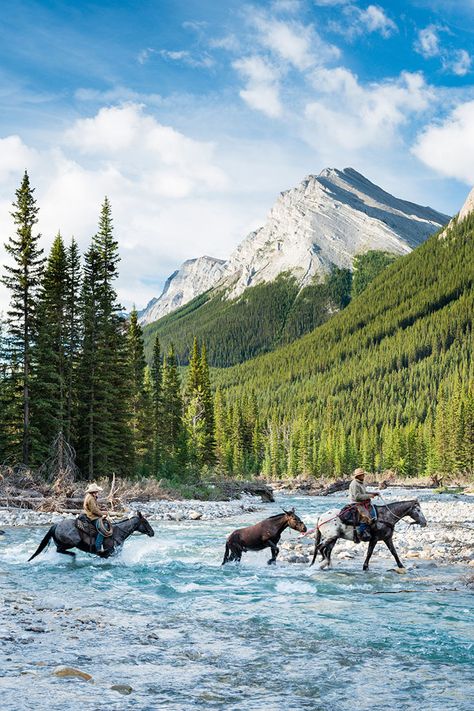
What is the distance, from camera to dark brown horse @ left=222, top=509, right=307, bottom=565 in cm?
1661

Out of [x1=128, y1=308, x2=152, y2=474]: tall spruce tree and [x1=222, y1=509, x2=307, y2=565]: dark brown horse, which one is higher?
[x1=128, y1=308, x2=152, y2=474]: tall spruce tree

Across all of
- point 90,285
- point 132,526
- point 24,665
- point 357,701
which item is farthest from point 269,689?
point 90,285

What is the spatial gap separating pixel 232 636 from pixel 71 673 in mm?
3096

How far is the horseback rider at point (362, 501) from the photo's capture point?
1633 centimetres

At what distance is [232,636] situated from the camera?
9609 millimetres

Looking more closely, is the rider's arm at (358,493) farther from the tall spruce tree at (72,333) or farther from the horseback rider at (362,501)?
the tall spruce tree at (72,333)

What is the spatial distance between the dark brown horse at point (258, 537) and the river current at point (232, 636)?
0.42 m

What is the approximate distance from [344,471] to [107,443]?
82235 mm

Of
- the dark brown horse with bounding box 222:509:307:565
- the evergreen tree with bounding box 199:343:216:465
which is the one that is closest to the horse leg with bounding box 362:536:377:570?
the dark brown horse with bounding box 222:509:307:565

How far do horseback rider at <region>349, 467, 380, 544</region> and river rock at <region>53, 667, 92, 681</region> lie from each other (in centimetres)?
1023

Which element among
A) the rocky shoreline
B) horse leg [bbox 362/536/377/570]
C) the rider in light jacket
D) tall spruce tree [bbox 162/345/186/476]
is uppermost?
tall spruce tree [bbox 162/345/186/476]

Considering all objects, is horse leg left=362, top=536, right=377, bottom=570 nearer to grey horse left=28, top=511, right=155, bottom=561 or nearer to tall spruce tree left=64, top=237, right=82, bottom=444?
grey horse left=28, top=511, right=155, bottom=561

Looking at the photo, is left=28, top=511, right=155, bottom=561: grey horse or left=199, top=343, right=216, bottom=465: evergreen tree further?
left=199, top=343, right=216, bottom=465: evergreen tree

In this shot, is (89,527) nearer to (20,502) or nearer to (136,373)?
(20,502)
